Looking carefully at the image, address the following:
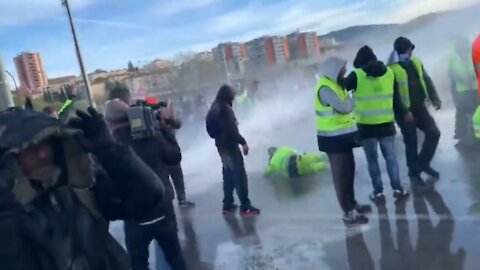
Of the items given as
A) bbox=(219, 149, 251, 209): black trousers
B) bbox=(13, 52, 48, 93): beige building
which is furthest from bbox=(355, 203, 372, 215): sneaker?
bbox=(13, 52, 48, 93): beige building

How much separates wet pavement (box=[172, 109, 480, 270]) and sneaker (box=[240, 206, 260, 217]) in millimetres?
78

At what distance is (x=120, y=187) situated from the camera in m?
2.31

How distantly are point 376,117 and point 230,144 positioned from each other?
1713 mm

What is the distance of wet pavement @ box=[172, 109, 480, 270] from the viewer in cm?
483

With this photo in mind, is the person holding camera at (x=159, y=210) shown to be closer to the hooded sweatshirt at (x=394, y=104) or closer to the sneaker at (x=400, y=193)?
the hooded sweatshirt at (x=394, y=104)

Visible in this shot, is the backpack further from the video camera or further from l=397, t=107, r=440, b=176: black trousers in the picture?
the video camera

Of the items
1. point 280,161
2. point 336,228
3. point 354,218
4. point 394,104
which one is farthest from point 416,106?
point 280,161

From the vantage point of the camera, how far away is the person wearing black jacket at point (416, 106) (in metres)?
6.73

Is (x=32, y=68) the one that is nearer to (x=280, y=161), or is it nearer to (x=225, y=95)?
(x=280, y=161)

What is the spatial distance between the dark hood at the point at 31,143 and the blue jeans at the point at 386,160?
4.76 metres

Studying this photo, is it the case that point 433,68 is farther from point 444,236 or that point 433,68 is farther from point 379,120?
point 444,236

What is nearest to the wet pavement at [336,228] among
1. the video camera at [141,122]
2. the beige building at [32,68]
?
the video camera at [141,122]

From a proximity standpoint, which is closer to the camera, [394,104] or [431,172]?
[394,104]

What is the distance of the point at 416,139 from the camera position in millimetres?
6918
